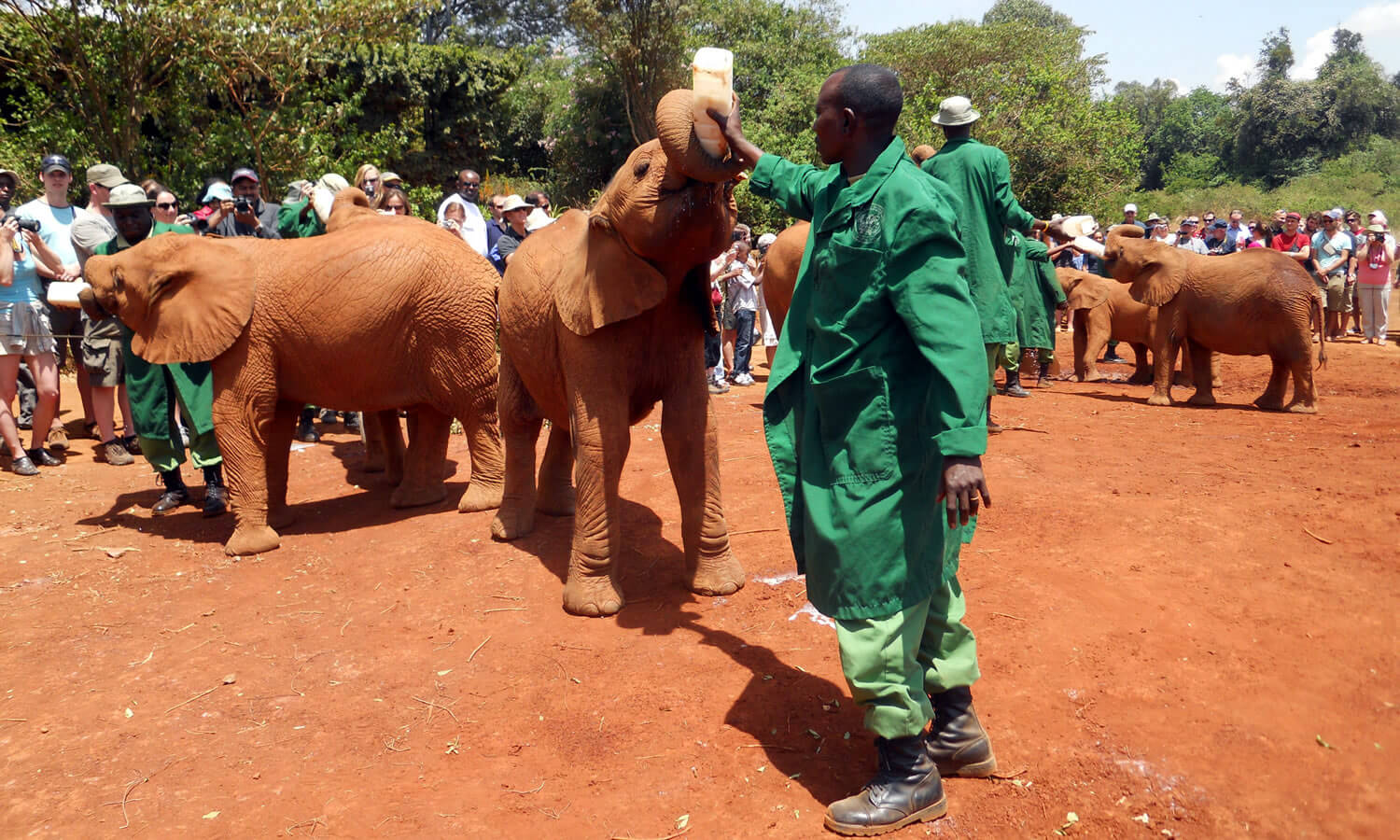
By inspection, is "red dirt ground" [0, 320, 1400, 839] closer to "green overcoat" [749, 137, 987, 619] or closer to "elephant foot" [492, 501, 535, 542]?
"elephant foot" [492, 501, 535, 542]

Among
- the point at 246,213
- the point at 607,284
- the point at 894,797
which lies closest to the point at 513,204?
the point at 246,213

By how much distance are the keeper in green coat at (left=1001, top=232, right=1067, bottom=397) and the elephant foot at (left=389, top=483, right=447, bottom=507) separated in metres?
4.94

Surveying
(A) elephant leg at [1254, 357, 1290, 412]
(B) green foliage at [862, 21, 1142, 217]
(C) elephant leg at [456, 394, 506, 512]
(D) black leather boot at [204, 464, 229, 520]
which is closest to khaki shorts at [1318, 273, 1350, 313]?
(A) elephant leg at [1254, 357, 1290, 412]

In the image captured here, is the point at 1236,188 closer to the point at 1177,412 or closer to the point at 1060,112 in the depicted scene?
the point at 1060,112

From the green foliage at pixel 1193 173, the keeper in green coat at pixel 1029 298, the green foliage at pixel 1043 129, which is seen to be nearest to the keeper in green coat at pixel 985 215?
the keeper in green coat at pixel 1029 298

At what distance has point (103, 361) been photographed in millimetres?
8195

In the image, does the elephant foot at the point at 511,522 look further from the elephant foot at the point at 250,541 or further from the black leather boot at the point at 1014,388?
the black leather boot at the point at 1014,388

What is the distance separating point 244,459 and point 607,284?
3.07m

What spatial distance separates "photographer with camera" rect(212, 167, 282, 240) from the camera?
8.34 metres

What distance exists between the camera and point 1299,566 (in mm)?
4895

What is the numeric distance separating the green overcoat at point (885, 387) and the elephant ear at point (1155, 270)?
7982mm

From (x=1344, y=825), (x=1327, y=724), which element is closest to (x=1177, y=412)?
(x=1327, y=724)

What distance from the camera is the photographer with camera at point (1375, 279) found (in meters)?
14.8

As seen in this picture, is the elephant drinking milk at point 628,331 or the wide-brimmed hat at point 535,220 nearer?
the elephant drinking milk at point 628,331
